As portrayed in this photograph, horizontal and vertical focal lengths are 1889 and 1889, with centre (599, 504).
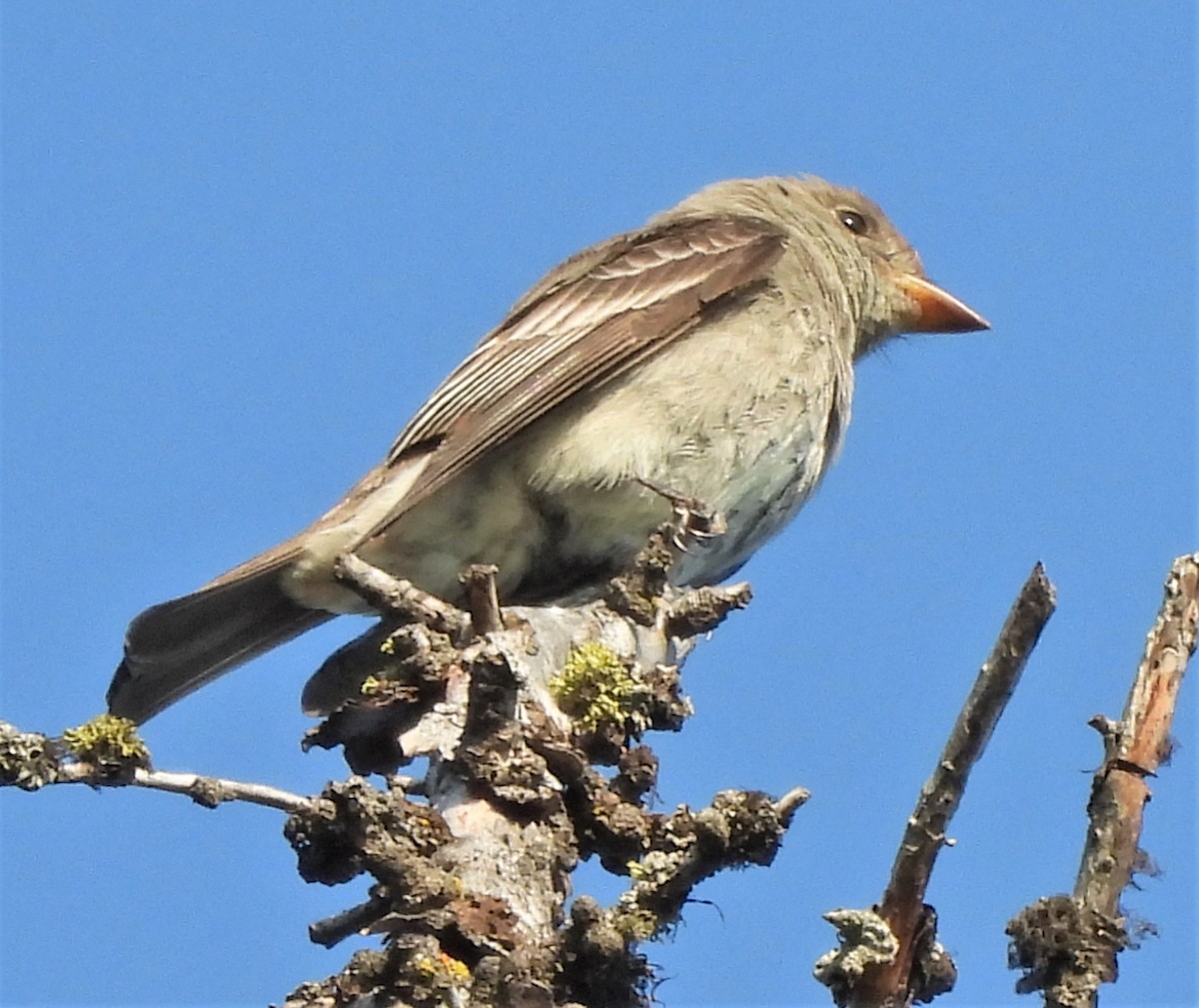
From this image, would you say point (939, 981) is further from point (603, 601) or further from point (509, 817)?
point (603, 601)

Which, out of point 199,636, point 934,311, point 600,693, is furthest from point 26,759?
point 934,311

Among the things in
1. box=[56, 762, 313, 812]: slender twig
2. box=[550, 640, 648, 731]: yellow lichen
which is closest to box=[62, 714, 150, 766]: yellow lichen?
box=[56, 762, 313, 812]: slender twig

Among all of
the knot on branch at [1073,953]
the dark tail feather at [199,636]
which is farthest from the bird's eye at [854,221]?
the knot on branch at [1073,953]

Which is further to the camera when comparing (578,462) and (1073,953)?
(578,462)

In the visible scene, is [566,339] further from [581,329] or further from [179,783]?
[179,783]

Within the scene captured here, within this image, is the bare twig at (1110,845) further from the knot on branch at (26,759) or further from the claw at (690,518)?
the claw at (690,518)

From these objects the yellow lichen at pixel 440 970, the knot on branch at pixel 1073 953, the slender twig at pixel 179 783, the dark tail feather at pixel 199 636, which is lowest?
the knot on branch at pixel 1073 953

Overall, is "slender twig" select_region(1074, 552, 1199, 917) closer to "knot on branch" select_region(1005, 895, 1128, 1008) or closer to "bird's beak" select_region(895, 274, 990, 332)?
"knot on branch" select_region(1005, 895, 1128, 1008)
